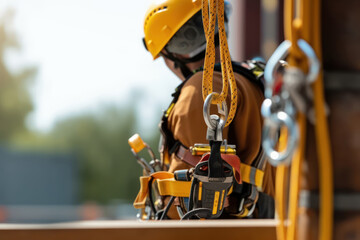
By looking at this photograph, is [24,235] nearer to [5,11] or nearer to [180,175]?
[180,175]

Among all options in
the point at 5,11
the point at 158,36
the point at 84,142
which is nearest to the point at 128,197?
the point at 84,142

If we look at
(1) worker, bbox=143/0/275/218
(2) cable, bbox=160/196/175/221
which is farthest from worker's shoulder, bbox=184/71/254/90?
(2) cable, bbox=160/196/175/221

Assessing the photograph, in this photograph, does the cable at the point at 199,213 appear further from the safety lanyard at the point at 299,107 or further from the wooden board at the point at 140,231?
the safety lanyard at the point at 299,107

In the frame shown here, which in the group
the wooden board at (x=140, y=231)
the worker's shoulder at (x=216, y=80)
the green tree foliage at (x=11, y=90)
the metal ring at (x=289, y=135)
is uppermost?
the green tree foliage at (x=11, y=90)

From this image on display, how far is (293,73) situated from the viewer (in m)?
1.32

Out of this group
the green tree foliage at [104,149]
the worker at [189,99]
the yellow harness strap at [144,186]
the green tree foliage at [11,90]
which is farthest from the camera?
the green tree foliage at [104,149]

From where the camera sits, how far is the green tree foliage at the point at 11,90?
38844mm

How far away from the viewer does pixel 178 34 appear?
3635 millimetres

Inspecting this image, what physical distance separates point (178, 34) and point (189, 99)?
575mm

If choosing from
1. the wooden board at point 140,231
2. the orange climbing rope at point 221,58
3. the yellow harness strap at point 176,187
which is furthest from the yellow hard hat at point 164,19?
the wooden board at point 140,231

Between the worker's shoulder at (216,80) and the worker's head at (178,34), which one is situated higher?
the worker's head at (178,34)

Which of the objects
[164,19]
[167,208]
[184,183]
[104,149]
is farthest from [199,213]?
[104,149]

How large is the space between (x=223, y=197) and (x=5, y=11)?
38.1 meters

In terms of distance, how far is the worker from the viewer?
318 centimetres
